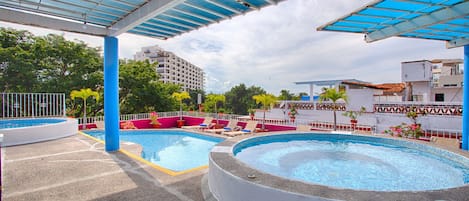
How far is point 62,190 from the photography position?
4.34 metres

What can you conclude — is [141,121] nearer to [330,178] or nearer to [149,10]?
[149,10]

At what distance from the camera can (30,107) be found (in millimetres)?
13289

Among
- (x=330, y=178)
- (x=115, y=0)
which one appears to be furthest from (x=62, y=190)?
(x=330, y=178)

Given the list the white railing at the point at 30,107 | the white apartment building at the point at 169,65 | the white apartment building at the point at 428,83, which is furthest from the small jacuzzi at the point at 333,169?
the white apartment building at the point at 169,65

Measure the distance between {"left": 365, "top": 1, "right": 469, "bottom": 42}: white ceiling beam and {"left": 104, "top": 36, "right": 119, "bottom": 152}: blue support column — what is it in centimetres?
742

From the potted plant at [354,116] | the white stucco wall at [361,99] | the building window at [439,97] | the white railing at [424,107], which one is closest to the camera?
the white railing at [424,107]

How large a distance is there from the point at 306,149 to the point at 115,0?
6886 millimetres

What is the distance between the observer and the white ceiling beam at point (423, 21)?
4.70 meters

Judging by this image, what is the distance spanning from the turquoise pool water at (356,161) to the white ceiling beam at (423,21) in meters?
3.07

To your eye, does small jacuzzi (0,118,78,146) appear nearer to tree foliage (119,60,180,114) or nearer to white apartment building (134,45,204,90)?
tree foliage (119,60,180,114)

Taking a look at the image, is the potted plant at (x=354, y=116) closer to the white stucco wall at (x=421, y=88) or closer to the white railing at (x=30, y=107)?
the white stucco wall at (x=421, y=88)

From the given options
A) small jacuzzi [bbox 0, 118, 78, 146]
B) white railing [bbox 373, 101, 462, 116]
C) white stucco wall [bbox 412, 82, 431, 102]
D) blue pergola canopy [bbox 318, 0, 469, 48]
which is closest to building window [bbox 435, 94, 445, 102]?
white stucco wall [bbox 412, 82, 431, 102]

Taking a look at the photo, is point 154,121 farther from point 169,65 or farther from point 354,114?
point 169,65

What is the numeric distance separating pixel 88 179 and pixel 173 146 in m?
6.44
